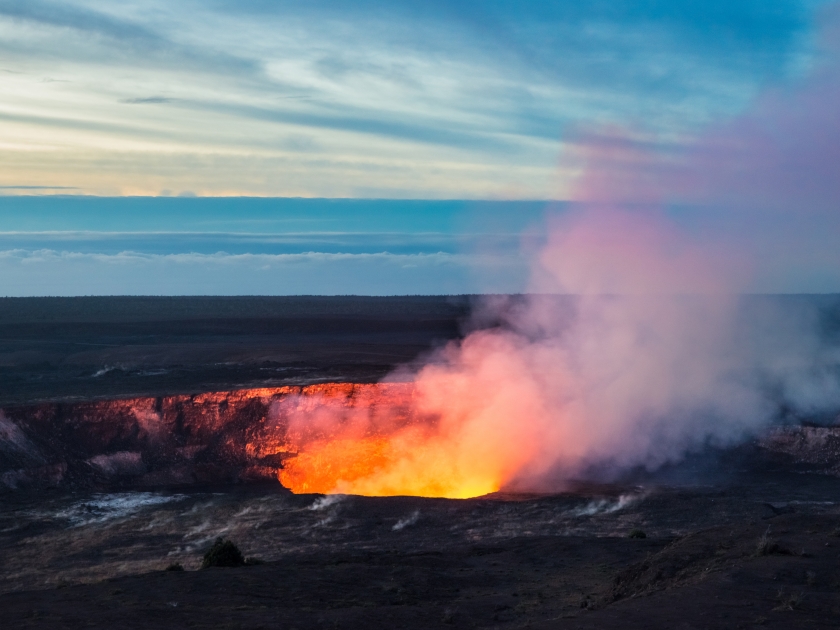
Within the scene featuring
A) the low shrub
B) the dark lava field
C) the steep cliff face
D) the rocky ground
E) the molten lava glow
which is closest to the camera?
the rocky ground

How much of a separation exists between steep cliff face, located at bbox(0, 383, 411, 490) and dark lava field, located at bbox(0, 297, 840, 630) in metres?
0.07

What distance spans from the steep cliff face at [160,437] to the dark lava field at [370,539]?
0.07 m

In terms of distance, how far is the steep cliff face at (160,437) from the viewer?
2925cm

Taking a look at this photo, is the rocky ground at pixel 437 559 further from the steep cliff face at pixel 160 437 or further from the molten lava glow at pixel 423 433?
the molten lava glow at pixel 423 433

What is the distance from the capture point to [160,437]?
31.5m

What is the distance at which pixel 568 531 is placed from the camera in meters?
21.8

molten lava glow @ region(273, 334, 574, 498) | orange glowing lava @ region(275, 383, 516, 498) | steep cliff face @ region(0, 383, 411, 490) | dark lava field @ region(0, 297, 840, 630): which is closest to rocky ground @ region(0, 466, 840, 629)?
dark lava field @ region(0, 297, 840, 630)

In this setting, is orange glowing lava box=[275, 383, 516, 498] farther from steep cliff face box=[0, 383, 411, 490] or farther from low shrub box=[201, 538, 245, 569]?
low shrub box=[201, 538, 245, 569]

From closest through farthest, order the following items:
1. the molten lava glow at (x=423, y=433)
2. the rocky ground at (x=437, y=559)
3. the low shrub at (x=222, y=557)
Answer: the rocky ground at (x=437, y=559)
the low shrub at (x=222, y=557)
the molten lava glow at (x=423, y=433)

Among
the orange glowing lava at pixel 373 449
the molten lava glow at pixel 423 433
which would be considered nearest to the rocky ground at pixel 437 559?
the orange glowing lava at pixel 373 449

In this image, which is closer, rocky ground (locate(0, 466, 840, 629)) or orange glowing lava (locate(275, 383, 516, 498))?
rocky ground (locate(0, 466, 840, 629))

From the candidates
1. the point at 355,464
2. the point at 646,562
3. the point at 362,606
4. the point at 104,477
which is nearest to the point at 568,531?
the point at 646,562

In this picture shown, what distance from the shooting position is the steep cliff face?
96.0 ft

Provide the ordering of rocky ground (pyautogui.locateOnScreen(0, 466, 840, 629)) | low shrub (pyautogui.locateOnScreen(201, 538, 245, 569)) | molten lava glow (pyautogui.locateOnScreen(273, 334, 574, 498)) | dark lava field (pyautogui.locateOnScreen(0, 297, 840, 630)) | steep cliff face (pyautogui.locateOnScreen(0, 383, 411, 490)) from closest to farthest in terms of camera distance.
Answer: rocky ground (pyautogui.locateOnScreen(0, 466, 840, 629)) < dark lava field (pyautogui.locateOnScreen(0, 297, 840, 630)) < low shrub (pyautogui.locateOnScreen(201, 538, 245, 569)) < steep cliff face (pyautogui.locateOnScreen(0, 383, 411, 490)) < molten lava glow (pyautogui.locateOnScreen(273, 334, 574, 498))
